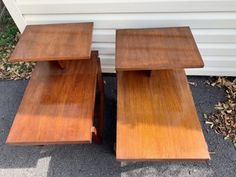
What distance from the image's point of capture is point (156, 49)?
1400 mm

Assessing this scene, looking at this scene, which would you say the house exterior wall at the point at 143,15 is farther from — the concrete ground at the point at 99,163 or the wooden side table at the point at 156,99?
the concrete ground at the point at 99,163

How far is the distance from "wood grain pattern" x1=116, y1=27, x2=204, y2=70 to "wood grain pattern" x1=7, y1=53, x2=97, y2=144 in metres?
0.29

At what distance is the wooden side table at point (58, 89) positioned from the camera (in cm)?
131

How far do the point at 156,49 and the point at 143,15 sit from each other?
35 cm

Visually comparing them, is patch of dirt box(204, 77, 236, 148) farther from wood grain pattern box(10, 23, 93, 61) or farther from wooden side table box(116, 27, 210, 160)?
wood grain pattern box(10, 23, 93, 61)

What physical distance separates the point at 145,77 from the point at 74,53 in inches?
18.3

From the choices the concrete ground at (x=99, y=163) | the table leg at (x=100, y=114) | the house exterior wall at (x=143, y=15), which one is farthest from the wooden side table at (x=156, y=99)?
the concrete ground at (x=99, y=163)

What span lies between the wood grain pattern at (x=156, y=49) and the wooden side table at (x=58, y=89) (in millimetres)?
205

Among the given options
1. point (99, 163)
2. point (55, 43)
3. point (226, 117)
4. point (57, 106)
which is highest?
point (55, 43)

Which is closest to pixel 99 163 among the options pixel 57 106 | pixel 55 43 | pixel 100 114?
pixel 100 114

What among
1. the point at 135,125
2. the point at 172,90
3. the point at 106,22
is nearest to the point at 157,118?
the point at 135,125

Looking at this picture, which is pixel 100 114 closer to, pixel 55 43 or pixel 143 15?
pixel 55 43

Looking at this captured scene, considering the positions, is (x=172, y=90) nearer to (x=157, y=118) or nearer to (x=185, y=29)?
(x=157, y=118)

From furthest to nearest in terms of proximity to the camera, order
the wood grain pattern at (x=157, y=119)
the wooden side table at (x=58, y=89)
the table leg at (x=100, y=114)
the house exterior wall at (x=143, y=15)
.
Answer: the table leg at (x=100, y=114) → the house exterior wall at (x=143, y=15) → the wooden side table at (x=58, y=89) → the wood grain pattern at (x=157, y=119)
